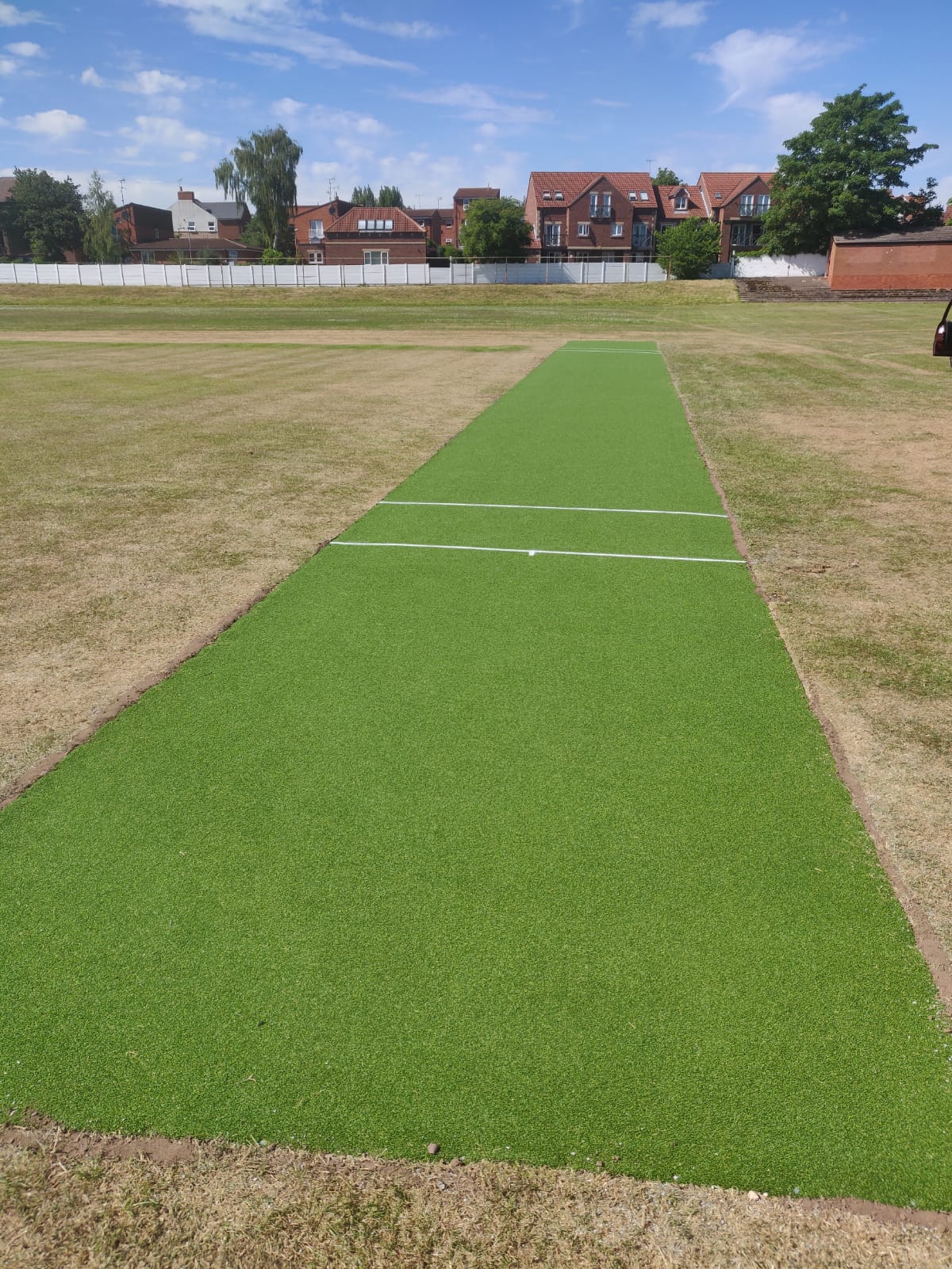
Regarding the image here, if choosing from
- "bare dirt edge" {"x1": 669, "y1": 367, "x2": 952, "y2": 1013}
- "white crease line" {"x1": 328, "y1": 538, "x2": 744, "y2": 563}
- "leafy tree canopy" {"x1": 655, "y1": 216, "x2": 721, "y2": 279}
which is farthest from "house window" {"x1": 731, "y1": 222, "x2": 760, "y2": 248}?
"bare dirt edge" {"x1": 669, "y1": 367, "x2": 952, "y2": 1013}

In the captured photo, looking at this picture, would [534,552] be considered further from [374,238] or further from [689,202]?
[689,202]

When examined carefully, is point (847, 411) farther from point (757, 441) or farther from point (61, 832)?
point (61, 832)

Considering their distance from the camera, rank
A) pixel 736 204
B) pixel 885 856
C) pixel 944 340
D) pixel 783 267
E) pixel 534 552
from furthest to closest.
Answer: pixel 736 204 < pixel 783 267 < pixel 944 340 < pixel 534 552 < pixel 885 856

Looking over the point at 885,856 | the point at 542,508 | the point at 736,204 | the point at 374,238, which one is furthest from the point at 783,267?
the point at 885,856

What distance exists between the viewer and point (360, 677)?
636 cm

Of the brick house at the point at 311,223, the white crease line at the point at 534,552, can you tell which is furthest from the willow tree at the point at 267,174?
the white crease line at the point at 534,552

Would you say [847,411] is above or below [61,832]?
above

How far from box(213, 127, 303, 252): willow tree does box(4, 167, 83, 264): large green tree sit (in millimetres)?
23049

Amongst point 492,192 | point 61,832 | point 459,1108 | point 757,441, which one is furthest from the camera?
point 492,192

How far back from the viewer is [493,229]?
263 ft

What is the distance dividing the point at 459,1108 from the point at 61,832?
105 inches

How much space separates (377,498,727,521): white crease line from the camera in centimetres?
1053

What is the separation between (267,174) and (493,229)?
34198 millimetres

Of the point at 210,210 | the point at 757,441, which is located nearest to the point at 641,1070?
the point at 757,441
